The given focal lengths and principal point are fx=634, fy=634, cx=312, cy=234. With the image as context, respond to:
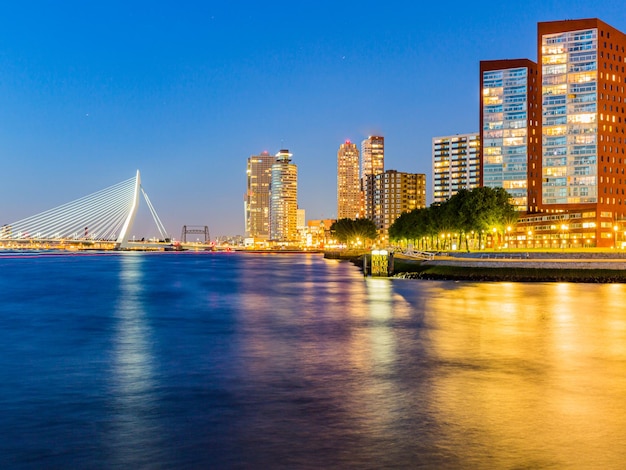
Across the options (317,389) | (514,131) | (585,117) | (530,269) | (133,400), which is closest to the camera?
(133,400)

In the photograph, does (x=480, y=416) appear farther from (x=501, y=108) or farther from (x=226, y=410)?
(x=501, y=108)

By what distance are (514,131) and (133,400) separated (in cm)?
19291

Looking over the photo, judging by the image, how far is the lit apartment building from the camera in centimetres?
16538

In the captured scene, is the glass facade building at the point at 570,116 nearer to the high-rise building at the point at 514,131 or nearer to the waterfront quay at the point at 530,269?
the high-rise building at the point at 514,131

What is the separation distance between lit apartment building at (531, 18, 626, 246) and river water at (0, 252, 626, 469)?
133m

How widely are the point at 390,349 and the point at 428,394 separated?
9.35 m

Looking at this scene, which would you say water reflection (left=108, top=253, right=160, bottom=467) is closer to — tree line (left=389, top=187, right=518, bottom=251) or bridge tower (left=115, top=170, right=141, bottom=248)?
tree line (left=389, top=187, right=518, bottom=251)

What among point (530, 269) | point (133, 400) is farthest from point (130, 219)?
point (133, 400)

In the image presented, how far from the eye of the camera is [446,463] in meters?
13.2

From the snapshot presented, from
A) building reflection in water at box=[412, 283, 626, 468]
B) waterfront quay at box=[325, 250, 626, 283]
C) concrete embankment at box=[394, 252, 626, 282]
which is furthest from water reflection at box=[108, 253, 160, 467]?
concrete embankment at box=[394, 252, 626, 282]

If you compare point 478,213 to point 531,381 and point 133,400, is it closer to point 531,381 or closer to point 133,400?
point 531,381

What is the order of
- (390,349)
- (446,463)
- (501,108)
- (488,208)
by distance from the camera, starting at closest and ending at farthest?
1. (446,463)
2. (390,349)
3. (488,208)
4. (501,108)

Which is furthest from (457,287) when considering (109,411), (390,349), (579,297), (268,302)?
(109,411)

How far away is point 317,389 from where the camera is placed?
20.6 meters
